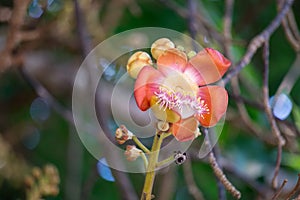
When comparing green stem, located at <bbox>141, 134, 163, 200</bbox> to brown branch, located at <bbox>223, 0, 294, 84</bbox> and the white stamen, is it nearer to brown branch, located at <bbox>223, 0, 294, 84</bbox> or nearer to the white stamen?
the white stamen

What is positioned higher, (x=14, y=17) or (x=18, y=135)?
(x=14, y=17)

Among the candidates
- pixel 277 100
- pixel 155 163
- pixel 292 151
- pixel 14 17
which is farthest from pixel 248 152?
pixel 155 163

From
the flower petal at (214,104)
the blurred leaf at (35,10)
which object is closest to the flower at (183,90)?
the flower petal at (214,104)

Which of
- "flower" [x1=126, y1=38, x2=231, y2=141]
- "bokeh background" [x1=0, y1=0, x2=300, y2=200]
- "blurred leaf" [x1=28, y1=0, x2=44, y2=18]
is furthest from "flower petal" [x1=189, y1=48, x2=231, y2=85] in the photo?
"blurred leaf" [x1=28, y1=0, x2=44, y2=18]

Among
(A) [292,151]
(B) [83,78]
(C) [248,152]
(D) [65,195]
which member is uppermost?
(A) [292,151]

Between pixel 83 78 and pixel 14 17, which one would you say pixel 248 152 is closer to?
pixel 83 78

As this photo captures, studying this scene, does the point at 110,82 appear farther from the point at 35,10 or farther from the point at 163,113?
the point at 163,113

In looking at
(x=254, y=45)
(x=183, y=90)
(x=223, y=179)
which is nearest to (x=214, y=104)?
(x=183, y=90)
